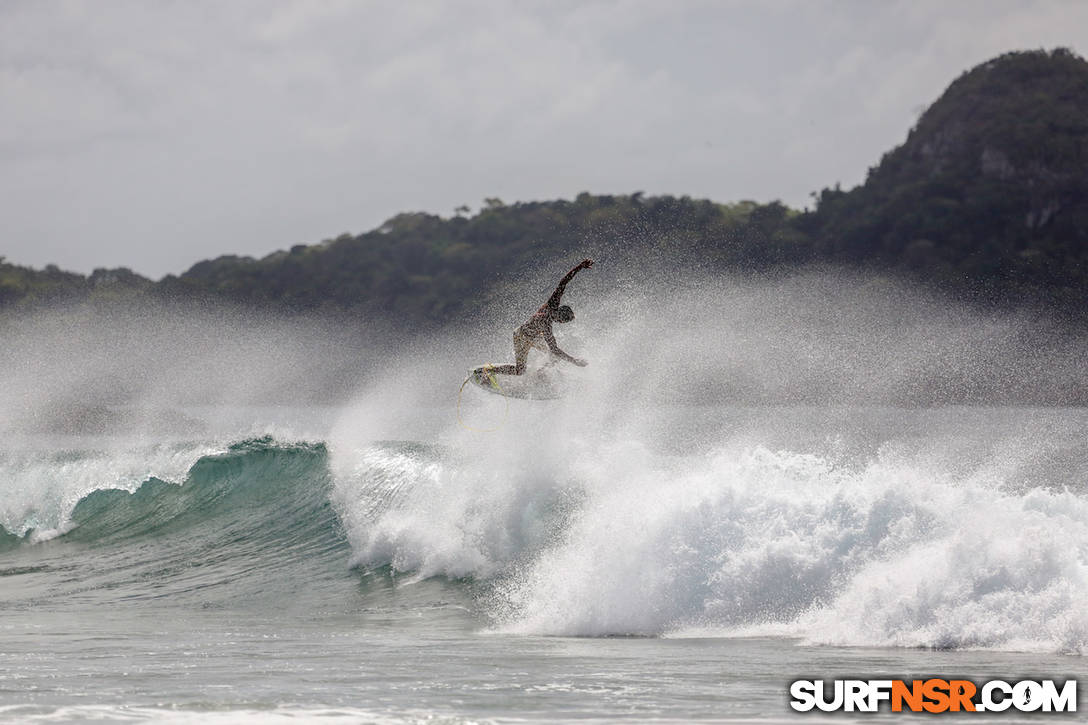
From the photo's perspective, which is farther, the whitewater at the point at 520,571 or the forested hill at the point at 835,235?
the forested hill at the point at 835,235

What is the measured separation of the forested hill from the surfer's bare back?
78419 millimetres

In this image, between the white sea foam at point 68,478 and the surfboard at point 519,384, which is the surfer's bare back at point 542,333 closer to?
the surfboard at point 519,384

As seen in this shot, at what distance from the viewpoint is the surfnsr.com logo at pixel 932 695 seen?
369 inches

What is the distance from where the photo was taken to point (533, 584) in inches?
593

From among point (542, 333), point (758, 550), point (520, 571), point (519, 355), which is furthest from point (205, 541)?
point (758, 550)

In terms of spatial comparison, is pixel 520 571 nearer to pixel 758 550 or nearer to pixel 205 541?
pixel 758 550

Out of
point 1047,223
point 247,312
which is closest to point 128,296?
point 247,312

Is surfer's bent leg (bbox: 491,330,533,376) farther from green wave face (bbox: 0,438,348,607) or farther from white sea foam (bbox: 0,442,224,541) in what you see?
white sea foam (bbox: 0,442,224,541)

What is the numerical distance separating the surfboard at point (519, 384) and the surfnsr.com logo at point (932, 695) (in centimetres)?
957

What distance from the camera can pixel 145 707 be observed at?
9.30 meters

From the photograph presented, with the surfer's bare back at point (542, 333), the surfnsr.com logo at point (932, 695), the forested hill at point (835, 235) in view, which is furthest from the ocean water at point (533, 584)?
the forested hill at point (835, 235)

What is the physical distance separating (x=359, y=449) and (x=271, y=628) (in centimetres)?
889

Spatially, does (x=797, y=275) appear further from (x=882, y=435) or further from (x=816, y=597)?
(x=816, y=597)

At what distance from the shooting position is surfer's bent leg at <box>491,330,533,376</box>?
59.9ft
